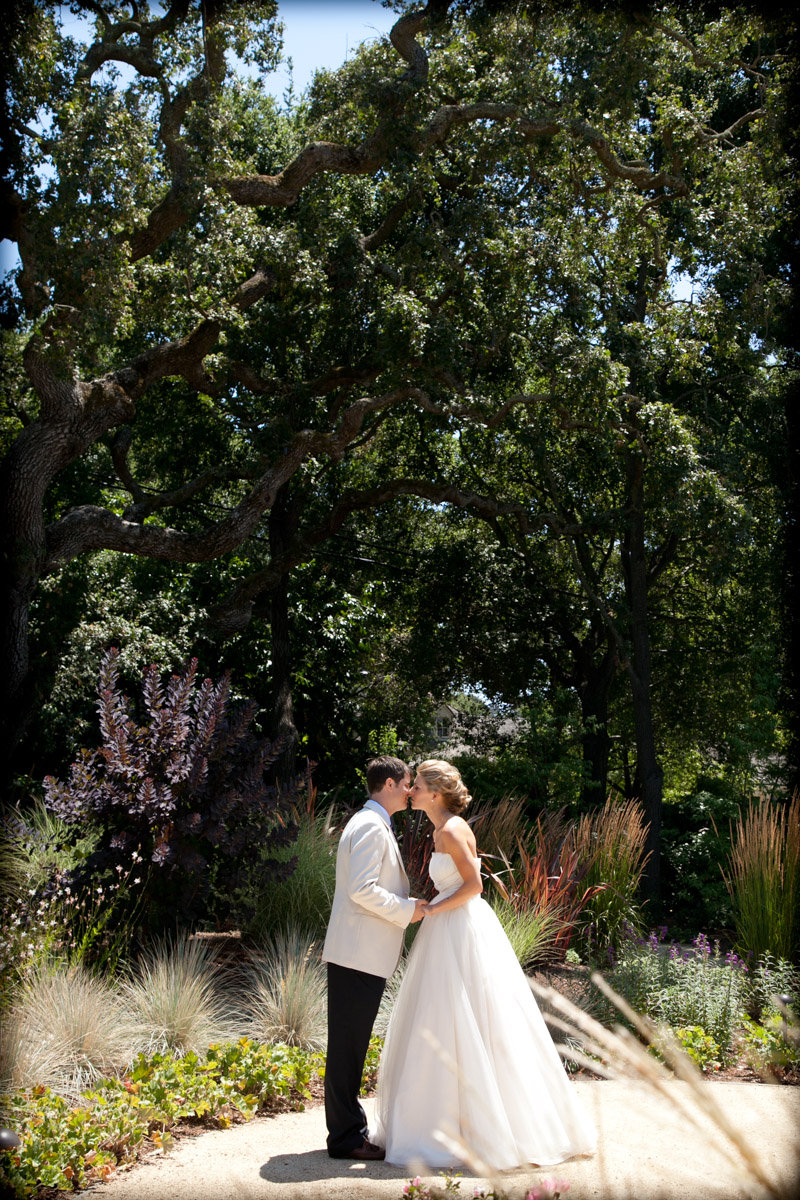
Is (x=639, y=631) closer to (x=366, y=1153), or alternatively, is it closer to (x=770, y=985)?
(x=770, y=985)

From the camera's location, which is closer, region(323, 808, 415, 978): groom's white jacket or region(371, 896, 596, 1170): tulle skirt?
region(371, 896, 596, 1170): tulle skirt

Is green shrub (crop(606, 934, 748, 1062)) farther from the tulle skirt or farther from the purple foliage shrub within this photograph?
the purple foliage shrub

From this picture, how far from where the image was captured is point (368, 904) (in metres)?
4.39

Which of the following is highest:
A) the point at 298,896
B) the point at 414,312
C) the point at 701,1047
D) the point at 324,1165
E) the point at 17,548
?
the point at 414,312

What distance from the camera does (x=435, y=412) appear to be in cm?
1225

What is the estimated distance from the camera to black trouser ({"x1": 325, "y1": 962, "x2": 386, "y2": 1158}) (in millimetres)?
4398

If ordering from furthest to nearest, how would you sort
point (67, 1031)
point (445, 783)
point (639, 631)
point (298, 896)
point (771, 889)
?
point (639, 631), point (298, 896), point (771, 889), point (67, 1031), point (445, 783)

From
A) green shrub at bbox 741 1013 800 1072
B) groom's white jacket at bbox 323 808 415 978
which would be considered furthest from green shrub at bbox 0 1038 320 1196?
green shrub at bbox 741 1013 800 1072

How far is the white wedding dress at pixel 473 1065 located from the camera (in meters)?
4.20

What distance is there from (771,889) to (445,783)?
4192 millimetres

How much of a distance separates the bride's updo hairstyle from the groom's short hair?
14cm

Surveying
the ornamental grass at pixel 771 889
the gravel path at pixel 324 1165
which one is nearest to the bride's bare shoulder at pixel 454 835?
the gravel path at pixel 324 1165

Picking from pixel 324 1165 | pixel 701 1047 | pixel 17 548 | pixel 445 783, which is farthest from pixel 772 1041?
pixel 17 548

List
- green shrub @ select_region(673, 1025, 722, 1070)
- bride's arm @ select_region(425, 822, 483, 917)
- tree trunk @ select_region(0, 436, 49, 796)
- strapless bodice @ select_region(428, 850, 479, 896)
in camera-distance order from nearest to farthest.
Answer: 1. bride's arm @ select_region(425, 822, 483, 917)
2. strapless bodice @ select_region(428, 850, 479, 896)
3. green shrub @ select_region(673, 1025, 722, 1070)
4. tree trunk @ select_region(0, 436, 49, 796)
